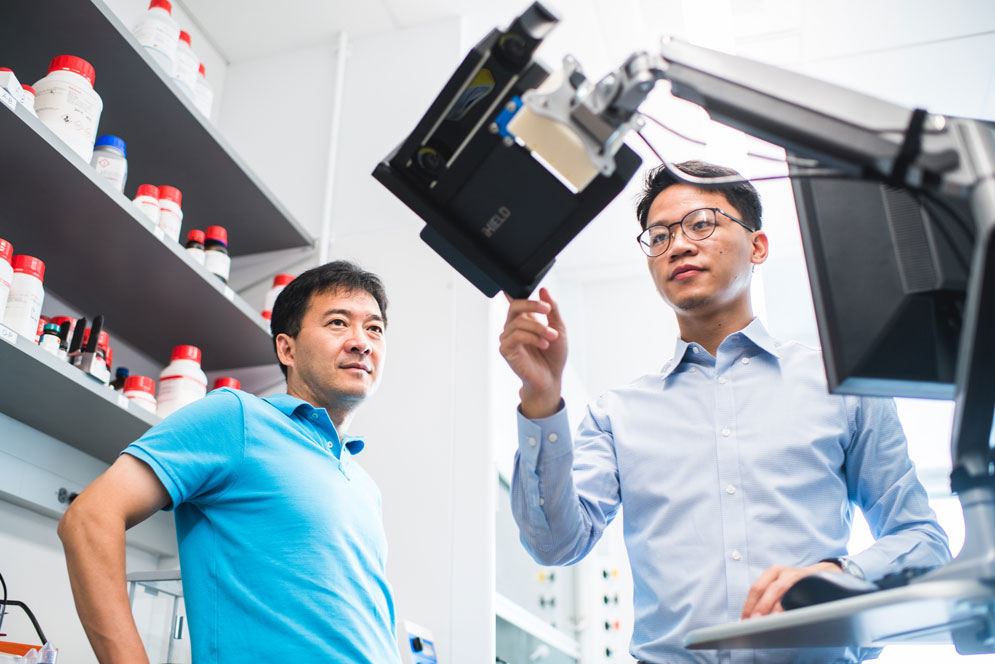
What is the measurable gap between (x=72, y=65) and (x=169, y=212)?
407 millimetres

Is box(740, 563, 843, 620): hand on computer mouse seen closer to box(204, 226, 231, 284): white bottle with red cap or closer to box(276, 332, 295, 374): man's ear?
box(276, 332, 295, 374): man's ear

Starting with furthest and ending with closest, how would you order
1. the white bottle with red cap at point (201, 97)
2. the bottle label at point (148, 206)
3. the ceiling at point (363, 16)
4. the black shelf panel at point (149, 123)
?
the ceiling at point (363, 16) → the white bottle with red cap at point (201, 97) → the bottle label at point (148, 206) → the black shelf panel at point (149, 123)

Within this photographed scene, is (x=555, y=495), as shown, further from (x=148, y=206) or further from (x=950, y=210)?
(x=148, y=206)

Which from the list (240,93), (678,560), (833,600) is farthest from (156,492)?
(240,93)

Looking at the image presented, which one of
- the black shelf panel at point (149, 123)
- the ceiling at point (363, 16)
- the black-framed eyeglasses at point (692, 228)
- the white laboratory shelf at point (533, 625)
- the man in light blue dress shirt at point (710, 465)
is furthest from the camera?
the ceiling at point (363, 16)

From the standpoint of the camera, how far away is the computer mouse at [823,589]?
67 cm

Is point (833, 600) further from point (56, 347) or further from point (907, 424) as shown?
point (907, 424)

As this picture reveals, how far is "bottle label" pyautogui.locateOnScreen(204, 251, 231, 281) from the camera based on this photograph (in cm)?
215

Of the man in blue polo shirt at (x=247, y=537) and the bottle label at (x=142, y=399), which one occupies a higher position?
the bottle label at (x=142, y=399)

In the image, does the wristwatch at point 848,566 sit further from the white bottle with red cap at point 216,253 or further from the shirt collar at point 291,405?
the white bottle with red cap at point 216,253

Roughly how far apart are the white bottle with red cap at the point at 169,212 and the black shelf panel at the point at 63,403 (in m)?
0.45

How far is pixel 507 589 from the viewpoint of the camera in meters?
2.66

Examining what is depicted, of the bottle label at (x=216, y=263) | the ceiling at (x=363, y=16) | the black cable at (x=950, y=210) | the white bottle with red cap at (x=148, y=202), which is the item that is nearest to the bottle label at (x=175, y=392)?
the bottle label at (x=216, y=263)

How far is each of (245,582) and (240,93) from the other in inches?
88.4
